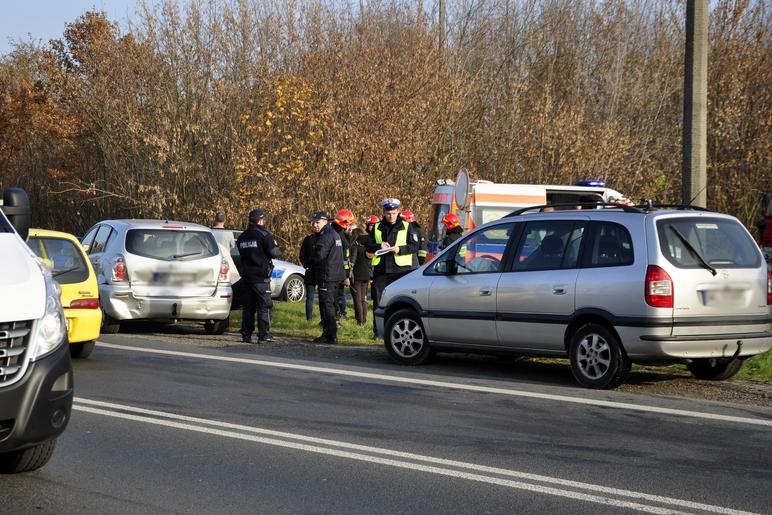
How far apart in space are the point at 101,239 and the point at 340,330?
148 inches

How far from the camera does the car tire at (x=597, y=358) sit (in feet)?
33.4

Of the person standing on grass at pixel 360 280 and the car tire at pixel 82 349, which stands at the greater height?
the person standing on grass at pixel 360 280

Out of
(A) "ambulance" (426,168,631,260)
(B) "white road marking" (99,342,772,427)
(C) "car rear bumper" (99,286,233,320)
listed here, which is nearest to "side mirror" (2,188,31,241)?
(B) "white road marking" (99,342,772,427)

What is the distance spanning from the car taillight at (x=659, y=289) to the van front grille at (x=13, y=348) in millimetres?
5864

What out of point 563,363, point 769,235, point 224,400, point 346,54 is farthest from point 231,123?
point 224,400

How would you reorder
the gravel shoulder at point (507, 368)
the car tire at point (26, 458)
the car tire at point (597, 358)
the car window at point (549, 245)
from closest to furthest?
the car tire at point (26, 458), the car tire at point (597, 358), the gravel shoulder at point (507, 368), the car window at point (549, 245)

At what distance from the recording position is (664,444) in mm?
→ 7730

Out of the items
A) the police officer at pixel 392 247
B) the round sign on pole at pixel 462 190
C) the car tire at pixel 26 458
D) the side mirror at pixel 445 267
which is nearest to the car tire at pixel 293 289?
the round sign on pole at pixel 462 190

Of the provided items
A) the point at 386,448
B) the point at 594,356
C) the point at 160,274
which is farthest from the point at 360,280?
the point at 386,448

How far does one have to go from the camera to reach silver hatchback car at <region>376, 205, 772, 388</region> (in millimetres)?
9914

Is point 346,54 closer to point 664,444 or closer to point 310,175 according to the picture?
point 310,175

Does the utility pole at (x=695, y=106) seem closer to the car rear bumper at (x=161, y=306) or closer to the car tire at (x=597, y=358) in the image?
the car tire at (x=597, y=358)

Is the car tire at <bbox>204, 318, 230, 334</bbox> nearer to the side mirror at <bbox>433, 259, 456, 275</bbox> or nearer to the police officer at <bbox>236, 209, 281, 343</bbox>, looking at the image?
the police officer at <bbox>236, 209, 281, 343</bbox>

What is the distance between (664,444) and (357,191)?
1962 centimetres
